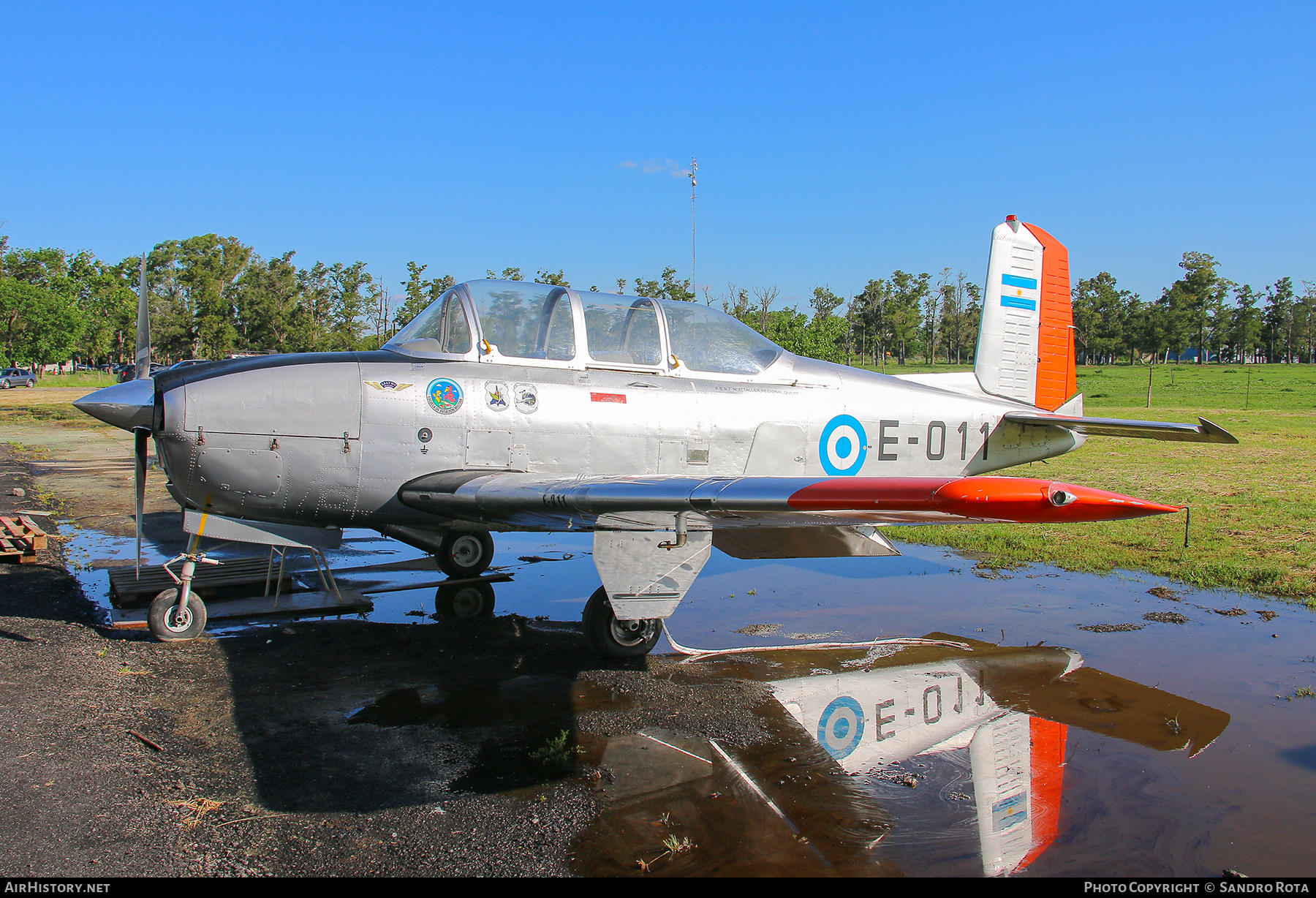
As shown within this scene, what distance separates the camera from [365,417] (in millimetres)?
6047

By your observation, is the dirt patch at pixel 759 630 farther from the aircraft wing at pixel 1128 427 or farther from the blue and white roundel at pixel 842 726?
the aircraft wing at pixel 1128 427

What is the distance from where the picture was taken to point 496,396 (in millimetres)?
6297

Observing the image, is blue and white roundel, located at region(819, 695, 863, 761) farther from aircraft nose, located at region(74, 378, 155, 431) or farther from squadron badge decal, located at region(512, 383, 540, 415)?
aircraft nose, located at region(74, 378, 155, 431)

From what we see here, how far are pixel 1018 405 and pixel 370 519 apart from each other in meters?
6.43

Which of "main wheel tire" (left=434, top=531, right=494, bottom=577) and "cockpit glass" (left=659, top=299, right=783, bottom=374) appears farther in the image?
"main wheel tire" (left=434, top=531, right=494, bottom=577)

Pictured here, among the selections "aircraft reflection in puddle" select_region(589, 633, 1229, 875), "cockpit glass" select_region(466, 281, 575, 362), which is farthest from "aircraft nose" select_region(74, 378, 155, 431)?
"aircraft reflection in puddle" select_region(589, 633, 1229, 875)

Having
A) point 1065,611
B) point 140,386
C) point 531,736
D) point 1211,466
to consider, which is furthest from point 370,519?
point 1211,466

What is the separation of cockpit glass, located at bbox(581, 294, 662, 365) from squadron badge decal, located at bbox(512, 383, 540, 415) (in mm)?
580

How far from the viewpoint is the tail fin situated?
8656 mm

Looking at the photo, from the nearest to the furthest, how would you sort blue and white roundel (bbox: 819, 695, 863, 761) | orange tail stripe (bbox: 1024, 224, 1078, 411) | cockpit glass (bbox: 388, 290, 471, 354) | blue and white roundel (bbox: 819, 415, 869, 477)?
1. blue and white roundel (bbox: 819, 695, 863, 761)
2. cockpit glass (bbox: 388, 290, 471, 354)
3. blue and white roundel (bbox: 819, 415, 869, 477)
4. orange tail stripe (bbox: 1024, 224, 1078, 411)

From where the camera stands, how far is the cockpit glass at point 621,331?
6656 mm

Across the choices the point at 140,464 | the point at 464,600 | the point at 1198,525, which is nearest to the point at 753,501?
the point at 464,600

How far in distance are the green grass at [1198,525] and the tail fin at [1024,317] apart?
2006 mm

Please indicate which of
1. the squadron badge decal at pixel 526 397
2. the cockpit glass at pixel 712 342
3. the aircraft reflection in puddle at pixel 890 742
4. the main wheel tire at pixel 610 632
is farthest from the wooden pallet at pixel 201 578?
the aircraft reflection in puddle at pixel 890 742
